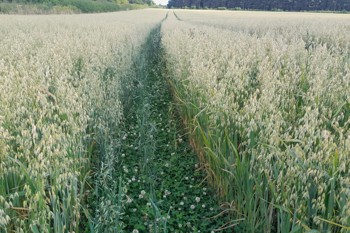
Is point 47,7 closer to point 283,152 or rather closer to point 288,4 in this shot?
point 283,152

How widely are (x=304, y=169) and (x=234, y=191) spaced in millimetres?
1137

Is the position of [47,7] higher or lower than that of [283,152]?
higher

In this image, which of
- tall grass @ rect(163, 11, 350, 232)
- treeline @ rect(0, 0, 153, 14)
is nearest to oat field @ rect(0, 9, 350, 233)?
tall grass @ rect(163, 11, 350, 232)

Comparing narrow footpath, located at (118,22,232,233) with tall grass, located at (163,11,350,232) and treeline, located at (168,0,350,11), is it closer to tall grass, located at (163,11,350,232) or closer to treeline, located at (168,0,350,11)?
tall grass, located at (163,11,350,232)

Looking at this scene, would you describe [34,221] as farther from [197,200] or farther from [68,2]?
[68,2]

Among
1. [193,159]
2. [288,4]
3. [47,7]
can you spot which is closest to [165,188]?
[193,159]

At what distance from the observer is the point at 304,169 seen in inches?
67.3

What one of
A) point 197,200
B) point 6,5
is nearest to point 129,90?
point 197,200

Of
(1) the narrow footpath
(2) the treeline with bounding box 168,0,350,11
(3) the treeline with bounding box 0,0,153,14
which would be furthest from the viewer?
(2) the treeline with bounding box 168,0,350,11

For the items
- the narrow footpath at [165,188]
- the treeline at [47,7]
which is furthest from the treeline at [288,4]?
the narrow footpath at [165,188]

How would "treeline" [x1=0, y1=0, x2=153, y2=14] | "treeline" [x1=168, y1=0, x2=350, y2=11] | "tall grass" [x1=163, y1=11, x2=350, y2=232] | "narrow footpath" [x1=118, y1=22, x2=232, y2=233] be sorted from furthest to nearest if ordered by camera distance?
"treeline" [x1=168, y1=0, x2=350, y2=11] → "treeline" [x1=0, y1=0, x2=153, y2=14] → "narrow footpath" [x1=118, y1=22, x2=232, y2=233] → "tall grass" [x1=163, y1=11, x2=350, y2=232]

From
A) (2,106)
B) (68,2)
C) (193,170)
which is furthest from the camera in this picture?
Answer: (68,2)

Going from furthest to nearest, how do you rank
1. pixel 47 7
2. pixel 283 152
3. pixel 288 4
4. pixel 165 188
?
pixel 288 4 < pixel 47 7 < pixel 165 188 < pixel 283 152

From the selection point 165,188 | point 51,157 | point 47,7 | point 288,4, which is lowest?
point 165,188
